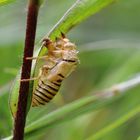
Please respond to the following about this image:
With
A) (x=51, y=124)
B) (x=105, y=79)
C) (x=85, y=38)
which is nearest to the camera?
(x=51, y=124)

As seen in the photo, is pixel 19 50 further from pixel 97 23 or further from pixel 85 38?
pixel 97 23

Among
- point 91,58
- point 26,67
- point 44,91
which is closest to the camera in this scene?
point 26,67

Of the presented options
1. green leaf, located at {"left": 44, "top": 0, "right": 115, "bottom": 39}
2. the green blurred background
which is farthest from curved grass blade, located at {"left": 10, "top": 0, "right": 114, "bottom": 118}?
the green blurred background

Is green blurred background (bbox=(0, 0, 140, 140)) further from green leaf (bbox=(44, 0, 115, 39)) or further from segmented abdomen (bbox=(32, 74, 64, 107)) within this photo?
green leaf (bbox=(44, 0, 115, 39))

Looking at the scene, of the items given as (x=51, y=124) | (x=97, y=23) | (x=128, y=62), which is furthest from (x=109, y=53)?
(x=51, y=124)

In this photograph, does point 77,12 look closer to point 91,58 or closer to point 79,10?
point 79,10

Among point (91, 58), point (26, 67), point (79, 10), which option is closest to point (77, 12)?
point (79, 10)
